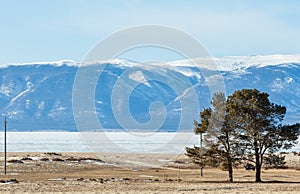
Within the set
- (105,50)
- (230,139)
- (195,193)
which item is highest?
(105,50)

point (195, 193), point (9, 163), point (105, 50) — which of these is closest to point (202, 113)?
point (105, 50)

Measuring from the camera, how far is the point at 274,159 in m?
57.2

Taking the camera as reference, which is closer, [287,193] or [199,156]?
[287,193]

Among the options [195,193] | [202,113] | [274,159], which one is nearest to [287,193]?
[195,193]

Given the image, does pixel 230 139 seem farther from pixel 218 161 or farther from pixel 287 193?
pixel 287 193

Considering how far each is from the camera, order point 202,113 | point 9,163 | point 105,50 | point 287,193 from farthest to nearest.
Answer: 1. point 9,163
2. point 202,113
3. point 105,50
4. point 287,193

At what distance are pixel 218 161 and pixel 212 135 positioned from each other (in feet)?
7.91

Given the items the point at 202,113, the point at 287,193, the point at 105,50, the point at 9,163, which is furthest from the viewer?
the point at 9,163

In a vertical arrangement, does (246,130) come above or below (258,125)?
below

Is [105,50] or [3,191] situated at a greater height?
[105,50]

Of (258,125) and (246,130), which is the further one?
(246,130)

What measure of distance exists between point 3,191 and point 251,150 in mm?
24228

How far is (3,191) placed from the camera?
44.7m

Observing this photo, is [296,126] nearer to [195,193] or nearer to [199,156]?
[199,156]
